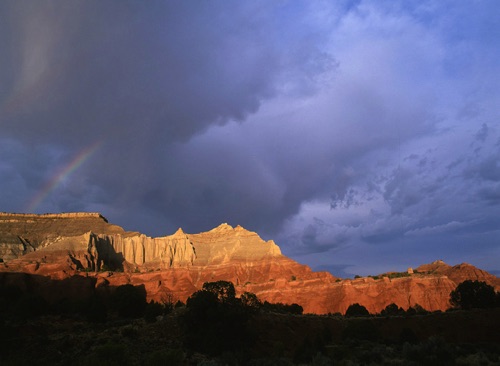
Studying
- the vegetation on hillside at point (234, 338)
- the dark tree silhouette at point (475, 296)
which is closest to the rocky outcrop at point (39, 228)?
the vegetation on hillside at point (234, 338)

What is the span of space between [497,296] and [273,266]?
7724 cm

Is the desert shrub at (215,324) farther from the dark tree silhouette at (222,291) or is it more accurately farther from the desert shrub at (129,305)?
the desert shrub at (129,305)

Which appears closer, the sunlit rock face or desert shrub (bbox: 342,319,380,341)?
desert shrub (bbox: 342,319,380,341)

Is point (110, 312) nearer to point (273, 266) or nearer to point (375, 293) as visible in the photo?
point (375, 293)

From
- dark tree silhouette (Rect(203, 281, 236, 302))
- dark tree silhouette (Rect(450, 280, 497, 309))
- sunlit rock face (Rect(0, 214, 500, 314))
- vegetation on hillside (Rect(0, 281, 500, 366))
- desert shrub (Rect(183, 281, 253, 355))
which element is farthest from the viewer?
sunlit rock face (Rect(0, 214, 500, 314))

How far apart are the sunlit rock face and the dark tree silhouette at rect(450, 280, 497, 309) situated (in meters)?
15.5

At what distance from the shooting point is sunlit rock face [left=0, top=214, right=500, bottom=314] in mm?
91312

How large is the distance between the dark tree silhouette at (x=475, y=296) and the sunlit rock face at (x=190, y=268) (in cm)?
1548

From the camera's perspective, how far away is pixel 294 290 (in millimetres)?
101625

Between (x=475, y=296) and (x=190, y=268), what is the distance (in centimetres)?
9064

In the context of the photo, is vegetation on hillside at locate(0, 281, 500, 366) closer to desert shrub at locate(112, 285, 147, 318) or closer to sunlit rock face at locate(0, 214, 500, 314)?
desert shrub at locate(112, 285, 147, 318)

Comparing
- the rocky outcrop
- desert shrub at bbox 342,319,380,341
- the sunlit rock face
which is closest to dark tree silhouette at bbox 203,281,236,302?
desert shrub at bbox 342,319,380,341

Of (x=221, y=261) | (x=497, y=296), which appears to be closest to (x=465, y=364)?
(x=497, y=296)

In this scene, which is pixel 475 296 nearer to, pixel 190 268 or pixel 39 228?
pixel 190 268
